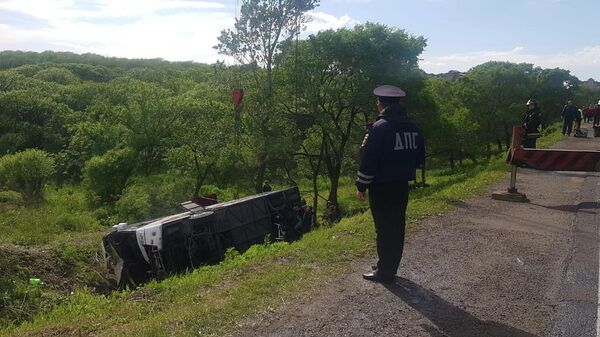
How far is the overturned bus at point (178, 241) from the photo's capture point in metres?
10.0

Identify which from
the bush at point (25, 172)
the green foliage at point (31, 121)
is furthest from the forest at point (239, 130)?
→ the green foliage at point (31, 121)

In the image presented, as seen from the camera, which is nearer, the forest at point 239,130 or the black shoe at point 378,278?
the black shoe at point 378,278

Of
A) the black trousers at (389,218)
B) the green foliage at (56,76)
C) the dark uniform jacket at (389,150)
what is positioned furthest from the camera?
the green foliage at (56,76)

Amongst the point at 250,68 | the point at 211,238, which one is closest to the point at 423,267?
the point at 211,238

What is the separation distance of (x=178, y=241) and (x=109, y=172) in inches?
900

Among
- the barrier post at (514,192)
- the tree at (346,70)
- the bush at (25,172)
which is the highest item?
the tree at (346,70)

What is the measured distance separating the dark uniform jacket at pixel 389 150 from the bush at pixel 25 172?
2872cm

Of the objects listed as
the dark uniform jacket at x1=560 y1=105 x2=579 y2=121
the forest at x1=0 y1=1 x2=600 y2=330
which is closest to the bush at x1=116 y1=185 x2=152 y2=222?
A: the forest at x1=0 y1=1 x2=600 y2=330

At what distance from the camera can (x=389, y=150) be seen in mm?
5141

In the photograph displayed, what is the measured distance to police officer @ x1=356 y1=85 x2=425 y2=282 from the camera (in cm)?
514

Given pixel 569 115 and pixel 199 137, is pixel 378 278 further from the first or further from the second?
pixel 569 115

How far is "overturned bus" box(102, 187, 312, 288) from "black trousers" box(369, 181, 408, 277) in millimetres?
5523

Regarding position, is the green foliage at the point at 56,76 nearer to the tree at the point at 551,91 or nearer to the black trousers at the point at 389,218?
the tree at the point at 551,91

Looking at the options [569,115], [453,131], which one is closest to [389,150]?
[569,115]
